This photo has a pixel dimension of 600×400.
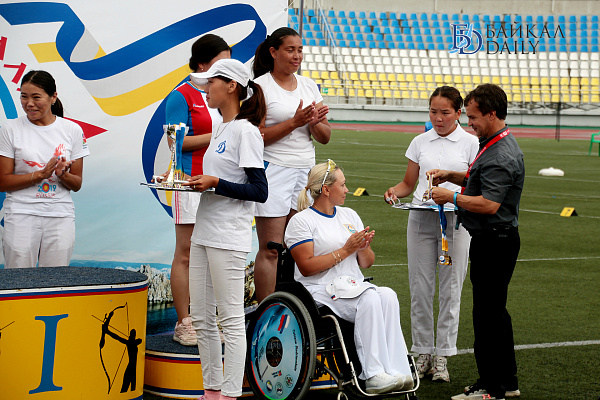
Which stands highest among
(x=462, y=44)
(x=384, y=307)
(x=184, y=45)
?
(x=462, y=44)

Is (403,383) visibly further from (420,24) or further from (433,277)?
(420,24)

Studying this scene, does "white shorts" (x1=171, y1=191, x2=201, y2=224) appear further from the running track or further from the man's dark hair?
the running track

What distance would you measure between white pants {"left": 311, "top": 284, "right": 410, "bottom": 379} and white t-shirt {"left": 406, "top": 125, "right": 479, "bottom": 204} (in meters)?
1.00

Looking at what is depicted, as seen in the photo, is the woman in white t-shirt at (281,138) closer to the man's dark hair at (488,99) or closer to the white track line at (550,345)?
the man's dark hair at (488,99)

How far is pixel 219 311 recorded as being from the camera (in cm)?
382

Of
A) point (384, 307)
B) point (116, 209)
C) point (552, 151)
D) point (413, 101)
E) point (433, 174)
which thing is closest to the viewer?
point (384, 307)

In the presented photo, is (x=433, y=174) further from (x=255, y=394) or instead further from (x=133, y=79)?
(x=133, y=79)

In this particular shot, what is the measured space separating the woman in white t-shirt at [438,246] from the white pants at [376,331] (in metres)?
0.84

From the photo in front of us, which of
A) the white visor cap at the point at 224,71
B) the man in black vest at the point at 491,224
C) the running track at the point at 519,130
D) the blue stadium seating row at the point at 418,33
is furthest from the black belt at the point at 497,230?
the blue stadium seating row at the point at 418,33

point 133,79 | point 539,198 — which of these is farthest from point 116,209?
point 539,198

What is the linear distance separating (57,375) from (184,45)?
8.77ft

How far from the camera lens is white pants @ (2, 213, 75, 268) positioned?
4500 millimetres

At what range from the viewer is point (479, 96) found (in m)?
4.17

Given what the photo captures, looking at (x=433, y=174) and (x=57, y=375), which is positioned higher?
(x=433, y=174)
